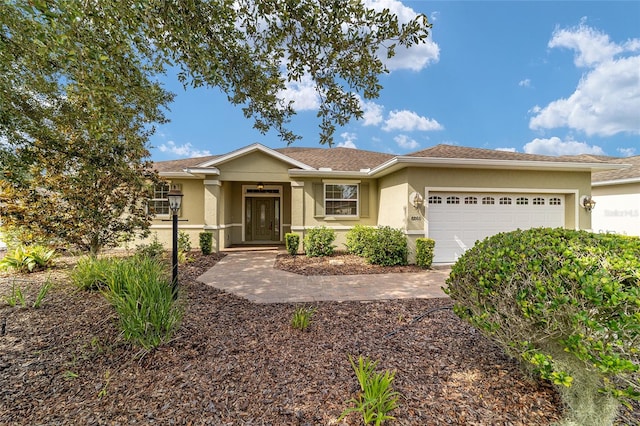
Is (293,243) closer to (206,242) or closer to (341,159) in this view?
(206,242)

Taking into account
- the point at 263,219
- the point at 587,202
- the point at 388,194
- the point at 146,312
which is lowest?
the point at 146,312

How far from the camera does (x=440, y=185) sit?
857 cm

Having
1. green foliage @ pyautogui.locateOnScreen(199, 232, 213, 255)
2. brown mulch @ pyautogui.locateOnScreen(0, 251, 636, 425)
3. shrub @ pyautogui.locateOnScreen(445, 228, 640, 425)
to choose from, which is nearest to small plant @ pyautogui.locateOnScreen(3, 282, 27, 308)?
brown mulch @ pyautogui.locateOnScreen(0, 251, 636, 425)

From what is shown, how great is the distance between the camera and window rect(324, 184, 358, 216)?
1112 cm

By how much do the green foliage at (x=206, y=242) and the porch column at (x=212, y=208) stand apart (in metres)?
0.28

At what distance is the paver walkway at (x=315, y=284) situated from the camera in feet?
17.7

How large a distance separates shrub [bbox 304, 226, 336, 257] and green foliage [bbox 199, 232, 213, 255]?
3675mm

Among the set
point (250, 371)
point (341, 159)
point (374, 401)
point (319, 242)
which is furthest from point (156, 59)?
point (341, 159)

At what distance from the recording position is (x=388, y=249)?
8336mm

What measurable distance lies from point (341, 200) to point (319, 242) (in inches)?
84.8

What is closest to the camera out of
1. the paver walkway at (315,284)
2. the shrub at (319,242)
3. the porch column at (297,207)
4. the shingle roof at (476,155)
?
the paver walkway at (315,284)

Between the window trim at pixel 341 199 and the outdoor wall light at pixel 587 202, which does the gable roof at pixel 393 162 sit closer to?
the window trim at pixel 341 199

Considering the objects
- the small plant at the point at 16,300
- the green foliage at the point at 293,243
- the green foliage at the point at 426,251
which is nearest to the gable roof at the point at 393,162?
the green foliage at the point at 426,251

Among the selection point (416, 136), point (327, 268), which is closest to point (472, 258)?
point (327, 268)
